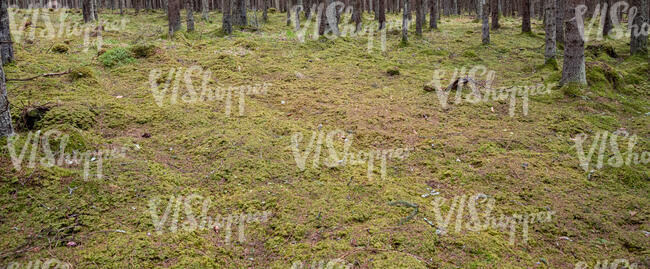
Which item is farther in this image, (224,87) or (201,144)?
(224,87)

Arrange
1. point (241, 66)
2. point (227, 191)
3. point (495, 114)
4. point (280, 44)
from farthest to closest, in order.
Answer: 1. point (280, 44)
2. point (241, 66)
3. point (495, 114)
4. point (227, 191)

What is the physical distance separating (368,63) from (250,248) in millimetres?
8487

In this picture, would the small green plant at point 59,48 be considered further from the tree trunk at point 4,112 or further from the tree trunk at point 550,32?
the tree trunk at point 550,32

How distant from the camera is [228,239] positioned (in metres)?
4.30

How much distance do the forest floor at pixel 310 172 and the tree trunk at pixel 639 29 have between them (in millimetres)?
3442

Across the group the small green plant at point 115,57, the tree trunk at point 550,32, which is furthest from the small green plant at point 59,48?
the tree trunk at point 550,32

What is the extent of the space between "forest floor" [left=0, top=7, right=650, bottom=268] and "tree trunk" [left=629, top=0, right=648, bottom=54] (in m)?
3.44

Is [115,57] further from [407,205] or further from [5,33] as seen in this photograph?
[407,205]

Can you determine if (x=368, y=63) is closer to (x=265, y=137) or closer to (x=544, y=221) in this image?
(x=265, y=137)

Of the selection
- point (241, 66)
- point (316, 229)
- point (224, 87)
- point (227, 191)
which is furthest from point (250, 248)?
point (241, 66)

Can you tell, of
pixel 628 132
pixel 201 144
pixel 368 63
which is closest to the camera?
pixel 201 144

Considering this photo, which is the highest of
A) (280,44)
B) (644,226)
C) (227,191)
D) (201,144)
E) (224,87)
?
(280,44)

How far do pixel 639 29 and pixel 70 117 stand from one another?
1632 centimetres

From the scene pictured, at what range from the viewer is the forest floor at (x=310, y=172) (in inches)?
158
